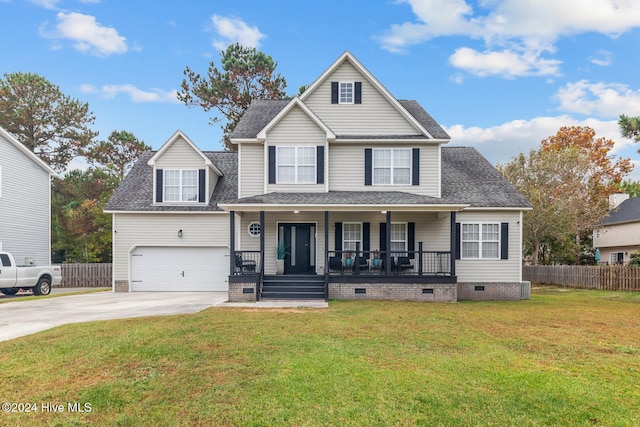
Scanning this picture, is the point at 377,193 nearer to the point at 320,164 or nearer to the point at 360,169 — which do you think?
the point at 360,169

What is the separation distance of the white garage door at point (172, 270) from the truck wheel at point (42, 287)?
3.45 m

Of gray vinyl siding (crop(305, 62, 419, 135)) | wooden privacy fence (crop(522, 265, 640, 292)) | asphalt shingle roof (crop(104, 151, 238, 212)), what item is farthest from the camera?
wooden privacy fence (crop(522, 265, 640, 292))

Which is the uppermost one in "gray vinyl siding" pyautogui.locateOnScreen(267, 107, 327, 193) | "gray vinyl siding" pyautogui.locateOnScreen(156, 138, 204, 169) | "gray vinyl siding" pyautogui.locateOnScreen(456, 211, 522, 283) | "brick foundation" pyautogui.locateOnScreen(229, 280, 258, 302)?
→ "gray vinyl siding" pyautogui.locateOnScreen(267, 107, 327, 193)

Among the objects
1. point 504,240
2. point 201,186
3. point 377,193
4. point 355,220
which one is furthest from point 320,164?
point 504,240

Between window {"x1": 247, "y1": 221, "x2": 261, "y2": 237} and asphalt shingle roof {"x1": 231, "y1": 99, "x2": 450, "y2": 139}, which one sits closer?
asphalt shingle roof {"x1": 231, "y1": 99, "x2": 450, "y2": 139}

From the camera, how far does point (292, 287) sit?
14.5 m

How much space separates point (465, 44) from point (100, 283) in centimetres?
2531

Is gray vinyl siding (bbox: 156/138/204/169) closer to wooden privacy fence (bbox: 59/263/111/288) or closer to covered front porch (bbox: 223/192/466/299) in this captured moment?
covered front porch (bbox: 223/192/466/299)

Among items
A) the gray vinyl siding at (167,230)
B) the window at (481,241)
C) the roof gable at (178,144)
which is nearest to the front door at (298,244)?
the gray vinyl siding at (167,230)

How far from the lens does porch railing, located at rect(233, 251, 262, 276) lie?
14.7 m

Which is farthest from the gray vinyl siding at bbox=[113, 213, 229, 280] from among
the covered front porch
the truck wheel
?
the truck wheel

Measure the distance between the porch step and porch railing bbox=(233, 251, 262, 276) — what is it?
2.25 ft

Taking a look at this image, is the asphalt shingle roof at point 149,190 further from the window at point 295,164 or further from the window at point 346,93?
the window at point 346,93

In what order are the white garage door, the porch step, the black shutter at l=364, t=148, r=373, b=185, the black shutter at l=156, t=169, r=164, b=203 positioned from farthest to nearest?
the white garage door < the black shutter at l=156, t=169, r=164, b=203 < the black shutter at l=364, t=148, r=373, b=185 < the porch step
